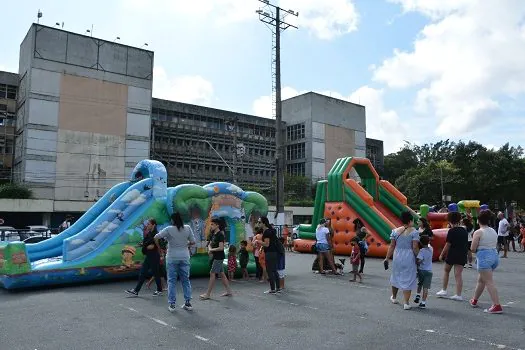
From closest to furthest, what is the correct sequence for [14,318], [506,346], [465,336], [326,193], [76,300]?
[506,346] → [465,336] → [14,318] → [76,300] → [326,193]

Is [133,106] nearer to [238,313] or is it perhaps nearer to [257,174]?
[257,174]

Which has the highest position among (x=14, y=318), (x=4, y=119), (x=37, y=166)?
(x=4, y=119)

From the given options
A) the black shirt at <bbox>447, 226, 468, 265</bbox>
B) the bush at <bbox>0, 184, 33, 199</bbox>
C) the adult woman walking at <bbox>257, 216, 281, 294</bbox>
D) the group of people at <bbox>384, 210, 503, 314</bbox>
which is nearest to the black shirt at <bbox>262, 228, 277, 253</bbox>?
the adult woman walking at <bbox>257, 216, 281, 294</bbox>

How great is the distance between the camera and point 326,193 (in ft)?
65.1

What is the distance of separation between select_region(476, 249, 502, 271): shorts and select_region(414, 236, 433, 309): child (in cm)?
90

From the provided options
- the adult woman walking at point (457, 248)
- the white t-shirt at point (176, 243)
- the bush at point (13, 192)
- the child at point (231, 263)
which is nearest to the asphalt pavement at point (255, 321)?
the adult woman walking at point (457, 248)

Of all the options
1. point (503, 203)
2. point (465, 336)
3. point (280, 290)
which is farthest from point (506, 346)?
point (503, 203)

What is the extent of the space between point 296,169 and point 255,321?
213ft

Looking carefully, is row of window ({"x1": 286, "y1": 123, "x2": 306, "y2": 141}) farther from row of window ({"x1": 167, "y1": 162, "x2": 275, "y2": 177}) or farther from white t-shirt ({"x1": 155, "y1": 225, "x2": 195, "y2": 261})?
white t-shirt ({"x1": 155, "y1": 225, "x2": 195, "y2": 261})

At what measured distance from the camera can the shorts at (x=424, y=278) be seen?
8328mm

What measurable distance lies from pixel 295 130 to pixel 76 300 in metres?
64.2

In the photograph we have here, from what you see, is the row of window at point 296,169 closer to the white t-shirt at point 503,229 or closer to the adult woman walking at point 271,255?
the white t-shirt at point 503,229

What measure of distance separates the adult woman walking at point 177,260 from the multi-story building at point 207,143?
4666 centimetres

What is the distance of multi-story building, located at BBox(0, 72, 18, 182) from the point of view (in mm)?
49031
